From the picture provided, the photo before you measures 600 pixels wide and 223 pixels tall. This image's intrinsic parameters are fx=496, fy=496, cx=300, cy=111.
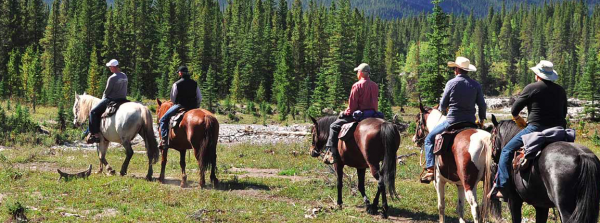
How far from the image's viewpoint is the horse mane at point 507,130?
788 centimetres

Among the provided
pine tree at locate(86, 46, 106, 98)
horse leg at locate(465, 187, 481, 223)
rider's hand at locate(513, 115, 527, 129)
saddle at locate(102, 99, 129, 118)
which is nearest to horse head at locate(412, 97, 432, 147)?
horse leg at locate(465, 187, 481, 223)

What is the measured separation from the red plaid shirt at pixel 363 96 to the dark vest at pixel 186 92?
4806 mm

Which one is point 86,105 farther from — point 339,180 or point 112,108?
point 339,180

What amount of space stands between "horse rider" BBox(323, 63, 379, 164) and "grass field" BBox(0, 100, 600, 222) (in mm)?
1428

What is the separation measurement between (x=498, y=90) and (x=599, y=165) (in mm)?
119935

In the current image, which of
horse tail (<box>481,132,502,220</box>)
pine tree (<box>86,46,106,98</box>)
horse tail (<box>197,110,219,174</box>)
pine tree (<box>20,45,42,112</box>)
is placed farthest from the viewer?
pine tree (<box>86,46,106,98</box>)

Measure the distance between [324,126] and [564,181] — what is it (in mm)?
6603

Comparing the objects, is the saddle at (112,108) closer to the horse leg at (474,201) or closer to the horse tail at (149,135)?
the horse tail at (149,135)

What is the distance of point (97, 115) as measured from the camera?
14789 mm

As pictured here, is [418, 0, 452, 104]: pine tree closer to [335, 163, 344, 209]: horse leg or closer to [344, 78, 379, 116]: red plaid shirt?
[335, 163, 344, 209]: horse leg

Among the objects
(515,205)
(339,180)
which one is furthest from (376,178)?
(515,205)

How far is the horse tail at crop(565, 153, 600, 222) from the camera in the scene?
6105 mm

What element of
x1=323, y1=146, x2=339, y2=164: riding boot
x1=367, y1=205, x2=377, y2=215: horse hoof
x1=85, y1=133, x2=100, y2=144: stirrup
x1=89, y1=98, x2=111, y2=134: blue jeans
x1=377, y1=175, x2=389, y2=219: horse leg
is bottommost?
x1=367, y1=205, x2=377, y2=215: horse hoof

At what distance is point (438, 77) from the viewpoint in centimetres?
3500
